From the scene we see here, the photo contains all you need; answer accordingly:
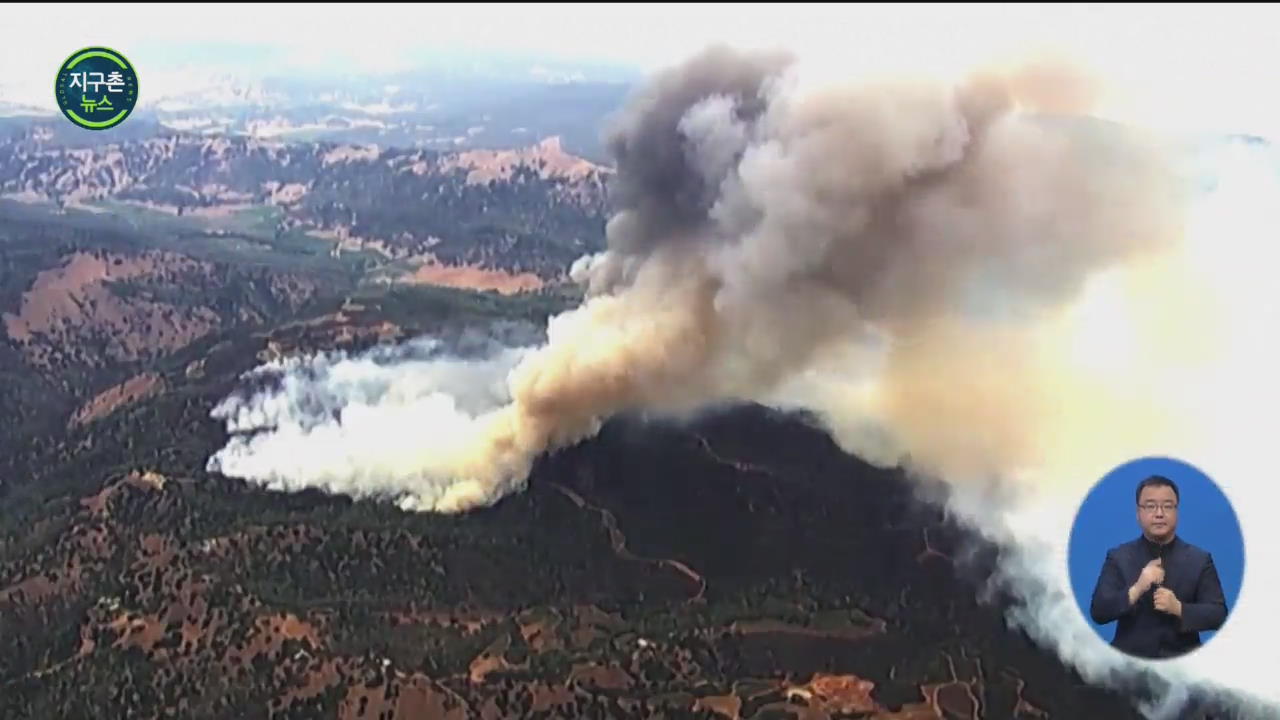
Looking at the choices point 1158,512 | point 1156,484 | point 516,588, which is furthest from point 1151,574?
point 516,588

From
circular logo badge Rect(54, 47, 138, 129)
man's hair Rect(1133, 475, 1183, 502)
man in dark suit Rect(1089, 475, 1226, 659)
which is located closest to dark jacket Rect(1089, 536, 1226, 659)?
man in dark suit Rect(1089, 475, 1226, 659)

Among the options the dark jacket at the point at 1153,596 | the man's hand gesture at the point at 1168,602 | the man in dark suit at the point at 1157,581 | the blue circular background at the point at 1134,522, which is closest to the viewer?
the man in dark suit at the point at 1157,581

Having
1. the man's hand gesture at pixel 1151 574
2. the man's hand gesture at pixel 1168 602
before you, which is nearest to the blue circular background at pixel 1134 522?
the man's hand gesture at pixel 1151 574

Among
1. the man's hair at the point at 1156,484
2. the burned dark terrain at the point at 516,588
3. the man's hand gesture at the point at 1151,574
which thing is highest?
the man's hair at the point at 1156,484

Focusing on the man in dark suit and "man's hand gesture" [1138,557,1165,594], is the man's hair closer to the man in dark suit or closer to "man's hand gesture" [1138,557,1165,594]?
the man in dark suit

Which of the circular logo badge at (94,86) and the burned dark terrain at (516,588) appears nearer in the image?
the circular logo badge at (94,86)

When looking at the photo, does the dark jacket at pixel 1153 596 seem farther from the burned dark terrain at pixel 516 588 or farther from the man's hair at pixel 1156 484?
the burned dark terrain at pixel 516 588

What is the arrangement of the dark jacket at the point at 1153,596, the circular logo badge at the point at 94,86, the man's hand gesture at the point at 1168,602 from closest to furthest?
1. the dark jacket at the point at 1153,596
2. the man's hand gesture at the point at 1168,602
3. the circular logo badge at the point at 94,86

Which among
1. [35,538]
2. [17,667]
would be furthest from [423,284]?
[17,667]

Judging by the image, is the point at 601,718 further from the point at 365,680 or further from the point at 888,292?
the point at 888,292

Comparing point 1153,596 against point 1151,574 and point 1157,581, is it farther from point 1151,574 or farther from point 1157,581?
point 1151,574
